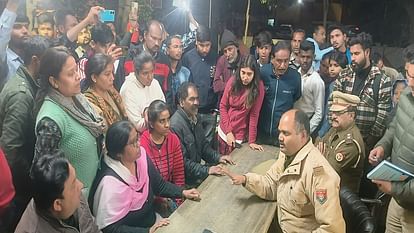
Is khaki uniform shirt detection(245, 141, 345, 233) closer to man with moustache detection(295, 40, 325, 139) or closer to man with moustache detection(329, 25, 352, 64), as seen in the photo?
man with moustache detection(295, 40, 325, 139)

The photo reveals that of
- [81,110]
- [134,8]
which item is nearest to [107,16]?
[134,8]

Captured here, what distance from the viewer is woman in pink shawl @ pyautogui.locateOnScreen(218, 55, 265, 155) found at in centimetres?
284

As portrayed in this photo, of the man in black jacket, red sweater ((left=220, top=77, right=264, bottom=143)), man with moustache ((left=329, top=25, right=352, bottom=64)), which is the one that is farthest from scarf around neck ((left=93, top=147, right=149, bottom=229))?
man with moustache ((left=329, top=25, right=352, bottom=64))

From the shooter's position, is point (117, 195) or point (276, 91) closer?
point (117, 195)

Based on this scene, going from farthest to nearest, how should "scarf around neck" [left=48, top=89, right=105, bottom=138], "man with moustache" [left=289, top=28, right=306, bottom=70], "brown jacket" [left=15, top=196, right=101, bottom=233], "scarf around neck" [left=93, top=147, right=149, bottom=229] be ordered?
"man with moustache" [left=289, top=28, right=306, bottom=70] → "scarf around neck" [left=93, top=147, right=149, bottom=229] → "scarf around neck" [left=48, top=89, right=105, bottom=138] → "brown jacket" [left=15, top=196, right=101, bottom=233]

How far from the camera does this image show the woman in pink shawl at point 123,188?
5.75 feet

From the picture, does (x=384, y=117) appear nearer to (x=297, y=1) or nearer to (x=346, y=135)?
(x=346, y=135)

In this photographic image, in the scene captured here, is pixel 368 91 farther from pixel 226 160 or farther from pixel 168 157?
pixel 168 157

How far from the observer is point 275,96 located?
9.46 feet

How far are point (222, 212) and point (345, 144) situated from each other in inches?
32.3

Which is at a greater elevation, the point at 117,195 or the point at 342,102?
the point at 342,102

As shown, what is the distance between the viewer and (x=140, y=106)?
7.31 feet

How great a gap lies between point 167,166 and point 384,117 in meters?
1.44

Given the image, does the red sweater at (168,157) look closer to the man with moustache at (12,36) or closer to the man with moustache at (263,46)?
the man with moustache at (12,36)
